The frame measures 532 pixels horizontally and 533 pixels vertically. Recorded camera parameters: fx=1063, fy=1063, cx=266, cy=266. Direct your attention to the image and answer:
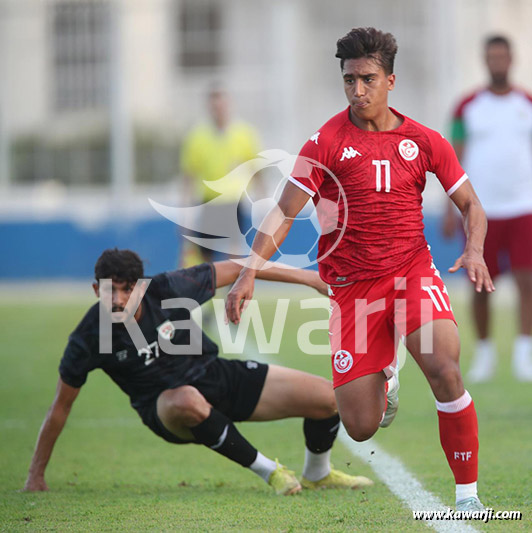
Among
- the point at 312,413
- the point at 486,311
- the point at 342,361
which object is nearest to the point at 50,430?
the point at 312,413

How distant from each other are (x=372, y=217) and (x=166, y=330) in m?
1.24

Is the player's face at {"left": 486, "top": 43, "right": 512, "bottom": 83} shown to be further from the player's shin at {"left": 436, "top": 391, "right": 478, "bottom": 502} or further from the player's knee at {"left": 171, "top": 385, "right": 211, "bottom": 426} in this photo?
the player's shin at {"left": 436, "top": 391, "right": 478, "bottom": 502}

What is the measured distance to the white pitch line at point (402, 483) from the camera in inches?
166

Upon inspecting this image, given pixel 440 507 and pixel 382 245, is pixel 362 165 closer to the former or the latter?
pixel 382 245

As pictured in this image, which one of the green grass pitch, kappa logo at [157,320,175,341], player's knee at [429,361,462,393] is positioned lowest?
the green grass pitch

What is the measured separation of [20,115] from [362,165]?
718 inches

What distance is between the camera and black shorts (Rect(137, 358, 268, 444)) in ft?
17.3

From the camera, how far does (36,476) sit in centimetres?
513

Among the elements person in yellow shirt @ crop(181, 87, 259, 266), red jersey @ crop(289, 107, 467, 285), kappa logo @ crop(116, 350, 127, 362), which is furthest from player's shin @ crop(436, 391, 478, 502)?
person in yellow shirt @ crop(181, 87, 259, 266)

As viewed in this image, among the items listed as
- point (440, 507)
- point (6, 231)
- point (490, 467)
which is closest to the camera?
point (440, 507)

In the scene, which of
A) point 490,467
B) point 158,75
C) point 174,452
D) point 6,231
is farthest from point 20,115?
point 490,467

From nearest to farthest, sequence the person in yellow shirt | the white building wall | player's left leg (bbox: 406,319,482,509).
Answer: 1. player's left leg (bbox: 406,319,482,509)
2. the person in yellow shirt
3. the white building wall

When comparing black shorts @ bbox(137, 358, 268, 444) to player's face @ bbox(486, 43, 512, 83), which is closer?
black shorts @ bbox(137, 358, 268, 444)

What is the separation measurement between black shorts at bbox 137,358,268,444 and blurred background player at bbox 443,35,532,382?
362cm
